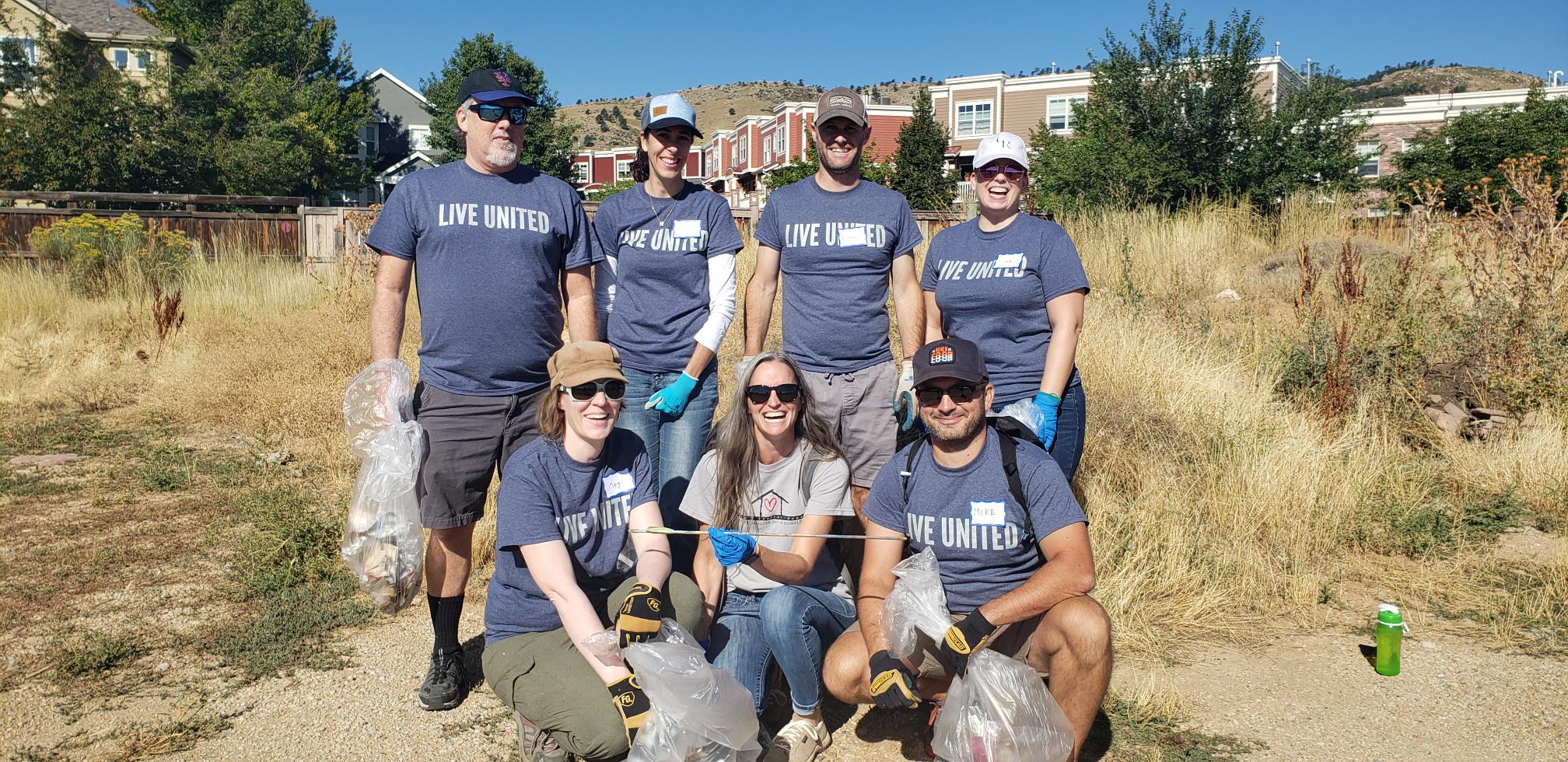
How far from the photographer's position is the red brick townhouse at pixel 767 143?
41656 millimetres

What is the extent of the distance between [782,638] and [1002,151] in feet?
5.90

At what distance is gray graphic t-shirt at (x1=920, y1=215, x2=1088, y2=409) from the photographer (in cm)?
343

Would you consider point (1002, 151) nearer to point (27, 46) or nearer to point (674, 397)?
point (674, 397)

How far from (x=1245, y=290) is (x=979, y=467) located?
7.60 meters

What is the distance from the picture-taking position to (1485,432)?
6098mm

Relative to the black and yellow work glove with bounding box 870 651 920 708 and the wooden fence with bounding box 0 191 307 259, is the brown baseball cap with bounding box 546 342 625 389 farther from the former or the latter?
the wooden fence with bounding box 0 191 307 259

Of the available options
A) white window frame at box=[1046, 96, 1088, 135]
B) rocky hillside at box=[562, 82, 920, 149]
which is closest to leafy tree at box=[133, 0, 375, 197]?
white window frame at box=[1046, 96, 1088, 135]

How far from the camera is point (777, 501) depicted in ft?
10.5

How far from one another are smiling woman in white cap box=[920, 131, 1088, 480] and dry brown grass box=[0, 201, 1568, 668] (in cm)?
117

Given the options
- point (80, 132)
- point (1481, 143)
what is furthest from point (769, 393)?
point (80, 132)

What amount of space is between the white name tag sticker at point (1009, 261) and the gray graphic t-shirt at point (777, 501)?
A: 0.89 m

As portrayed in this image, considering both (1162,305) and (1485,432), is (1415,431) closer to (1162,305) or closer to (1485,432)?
(1485,432)

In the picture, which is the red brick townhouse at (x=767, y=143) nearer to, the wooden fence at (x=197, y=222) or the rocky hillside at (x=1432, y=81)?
the wooden fence at (x=197, y=222)

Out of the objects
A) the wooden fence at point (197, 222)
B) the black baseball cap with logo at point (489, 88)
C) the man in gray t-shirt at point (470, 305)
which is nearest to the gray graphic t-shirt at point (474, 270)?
the man in gray t-shirt at point (470, 305)
